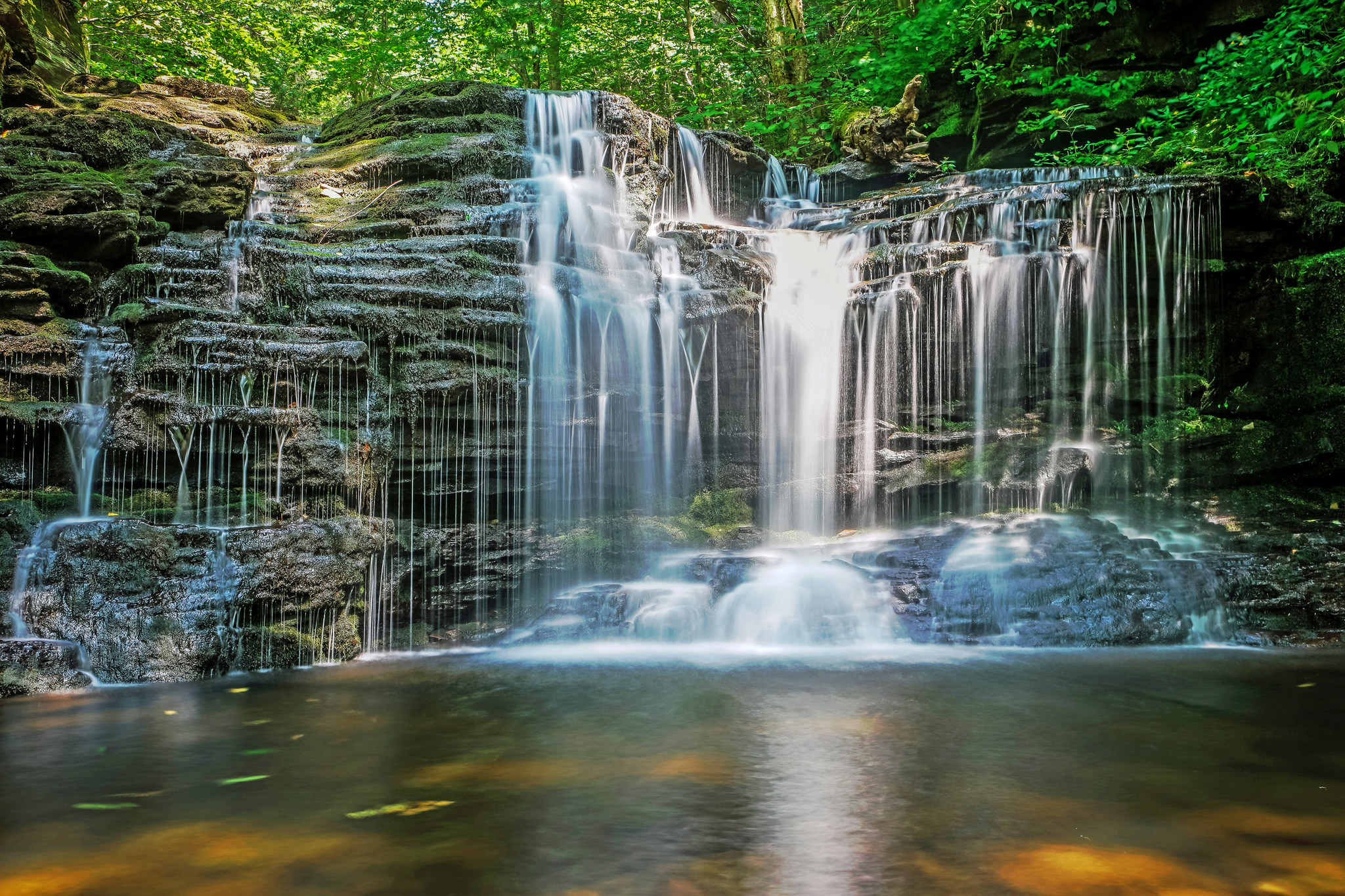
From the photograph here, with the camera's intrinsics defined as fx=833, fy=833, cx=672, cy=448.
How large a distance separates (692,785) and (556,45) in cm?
2036

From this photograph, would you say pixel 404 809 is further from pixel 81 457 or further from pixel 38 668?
pixel 81 457

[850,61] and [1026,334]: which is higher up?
[850,61]

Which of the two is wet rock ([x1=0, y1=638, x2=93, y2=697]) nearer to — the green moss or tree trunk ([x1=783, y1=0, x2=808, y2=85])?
the green moss

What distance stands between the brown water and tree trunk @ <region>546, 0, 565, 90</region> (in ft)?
59.7

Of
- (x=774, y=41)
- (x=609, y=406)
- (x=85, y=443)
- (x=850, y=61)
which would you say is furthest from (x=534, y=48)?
(x=85, y=443)

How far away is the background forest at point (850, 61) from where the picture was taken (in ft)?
38.0

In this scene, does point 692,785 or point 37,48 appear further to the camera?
point 37,48

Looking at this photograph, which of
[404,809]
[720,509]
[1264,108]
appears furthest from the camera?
[1264,108]

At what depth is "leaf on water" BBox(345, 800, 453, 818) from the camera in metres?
3.88

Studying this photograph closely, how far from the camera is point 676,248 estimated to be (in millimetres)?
11070

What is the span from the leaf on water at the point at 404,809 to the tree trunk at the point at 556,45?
20276 millimetres

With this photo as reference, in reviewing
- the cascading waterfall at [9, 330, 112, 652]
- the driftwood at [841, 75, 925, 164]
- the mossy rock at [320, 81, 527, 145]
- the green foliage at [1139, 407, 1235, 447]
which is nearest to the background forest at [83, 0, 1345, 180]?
the driftwood at [841, 75, 925, 164]

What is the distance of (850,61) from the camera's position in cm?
1961

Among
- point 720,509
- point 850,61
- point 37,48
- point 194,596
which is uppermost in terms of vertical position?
point 850,61
